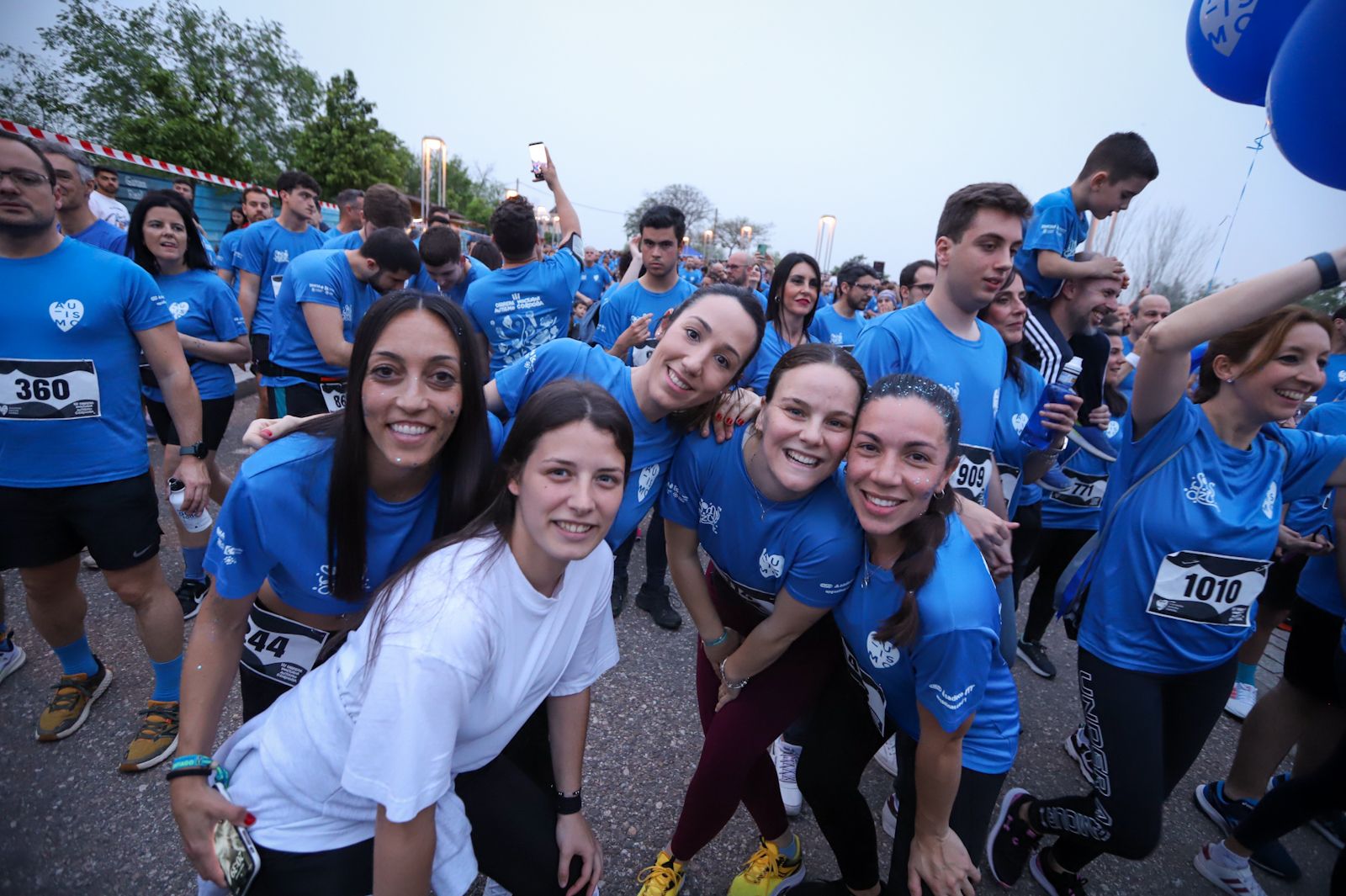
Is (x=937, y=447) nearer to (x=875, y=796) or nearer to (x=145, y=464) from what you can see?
(x=875, y=796)

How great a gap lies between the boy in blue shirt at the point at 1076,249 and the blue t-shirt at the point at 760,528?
215 centimetres

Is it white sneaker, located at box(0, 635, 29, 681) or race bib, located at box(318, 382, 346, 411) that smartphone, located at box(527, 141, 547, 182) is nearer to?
race bib, located at box(318, 382, 346, 411)

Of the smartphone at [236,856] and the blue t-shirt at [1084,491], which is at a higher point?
the blue t-shirt at [1084,491]

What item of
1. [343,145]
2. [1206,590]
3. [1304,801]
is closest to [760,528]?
[1206,590]

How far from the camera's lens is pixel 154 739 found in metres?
2.54

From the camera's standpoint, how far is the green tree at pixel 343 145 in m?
28.5

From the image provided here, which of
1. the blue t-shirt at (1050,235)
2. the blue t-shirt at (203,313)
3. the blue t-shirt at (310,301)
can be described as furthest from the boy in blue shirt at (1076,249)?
the blue t-shirt at (203,313)

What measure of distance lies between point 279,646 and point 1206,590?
3203 mm

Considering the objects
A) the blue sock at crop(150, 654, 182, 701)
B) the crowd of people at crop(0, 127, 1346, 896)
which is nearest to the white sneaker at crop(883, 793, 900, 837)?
the crowd of people at crop(0, 127, 1346, 896)

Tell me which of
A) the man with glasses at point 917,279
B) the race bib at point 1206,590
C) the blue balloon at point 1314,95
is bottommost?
the race bib at point 1206,590

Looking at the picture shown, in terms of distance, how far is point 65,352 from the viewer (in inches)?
92.4

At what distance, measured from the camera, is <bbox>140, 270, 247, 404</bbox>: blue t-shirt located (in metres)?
3.66

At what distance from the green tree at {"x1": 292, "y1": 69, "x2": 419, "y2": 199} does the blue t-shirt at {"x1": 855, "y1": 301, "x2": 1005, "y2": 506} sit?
108 feet

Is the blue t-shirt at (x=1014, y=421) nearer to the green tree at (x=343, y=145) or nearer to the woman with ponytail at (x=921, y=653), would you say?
the woman with ponytail at (x=921, y=653)
